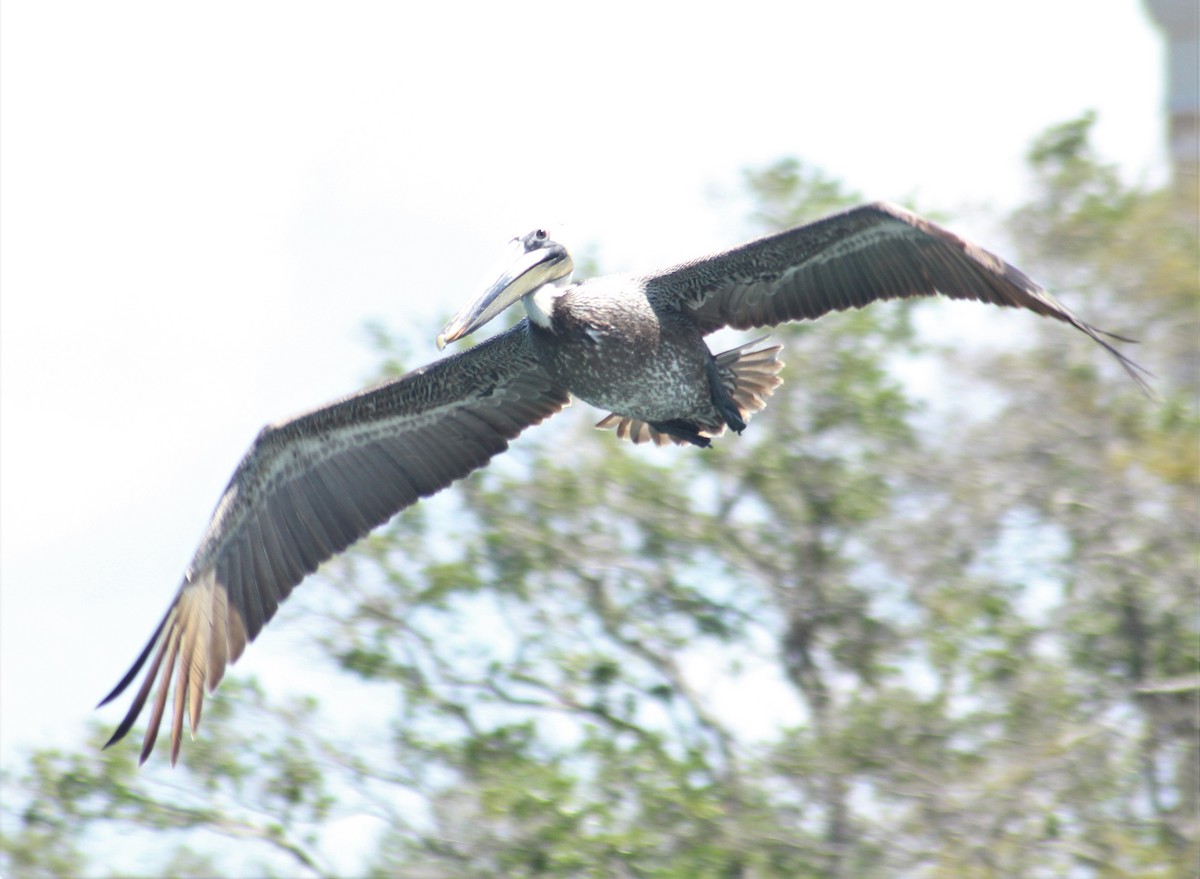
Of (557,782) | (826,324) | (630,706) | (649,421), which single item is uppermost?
(826,324)

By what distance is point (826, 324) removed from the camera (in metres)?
10.5

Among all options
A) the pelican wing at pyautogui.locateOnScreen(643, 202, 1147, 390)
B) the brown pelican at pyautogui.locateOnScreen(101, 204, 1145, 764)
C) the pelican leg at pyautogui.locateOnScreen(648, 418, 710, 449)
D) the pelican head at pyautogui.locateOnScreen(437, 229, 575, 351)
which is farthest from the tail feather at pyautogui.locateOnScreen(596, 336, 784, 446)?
the pelican head at pyautogui.locateOnScreen(437, 229, 575, 351)

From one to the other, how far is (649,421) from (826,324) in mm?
3491

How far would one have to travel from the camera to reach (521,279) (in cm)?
698

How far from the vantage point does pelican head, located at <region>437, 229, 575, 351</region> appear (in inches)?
Result: 266

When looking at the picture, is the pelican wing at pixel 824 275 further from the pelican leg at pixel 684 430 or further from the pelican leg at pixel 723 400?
the pelican leg at pixel 684 430

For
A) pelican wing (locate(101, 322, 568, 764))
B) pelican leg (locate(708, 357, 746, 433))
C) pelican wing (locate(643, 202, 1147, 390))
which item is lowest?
Result: pelican wing (locate(101, 322, 568, 764))

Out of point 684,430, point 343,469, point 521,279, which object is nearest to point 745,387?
point 684,430

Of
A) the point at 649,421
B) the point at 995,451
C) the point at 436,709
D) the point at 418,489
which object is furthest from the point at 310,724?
the point at 995,451

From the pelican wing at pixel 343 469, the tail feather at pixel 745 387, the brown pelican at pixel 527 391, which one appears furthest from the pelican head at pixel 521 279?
the tail feather at pixel 745 387

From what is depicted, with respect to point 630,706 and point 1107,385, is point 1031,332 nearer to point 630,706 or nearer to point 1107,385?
point 1107,385

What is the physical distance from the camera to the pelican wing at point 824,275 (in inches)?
271

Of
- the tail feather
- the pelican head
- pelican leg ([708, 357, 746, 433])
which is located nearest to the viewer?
the pelican head

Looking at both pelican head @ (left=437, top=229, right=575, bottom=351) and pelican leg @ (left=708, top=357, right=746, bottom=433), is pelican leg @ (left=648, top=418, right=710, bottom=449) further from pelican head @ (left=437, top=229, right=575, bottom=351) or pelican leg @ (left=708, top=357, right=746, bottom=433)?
pelican head @ (left=437, top=229, right=575, bottom=351)
